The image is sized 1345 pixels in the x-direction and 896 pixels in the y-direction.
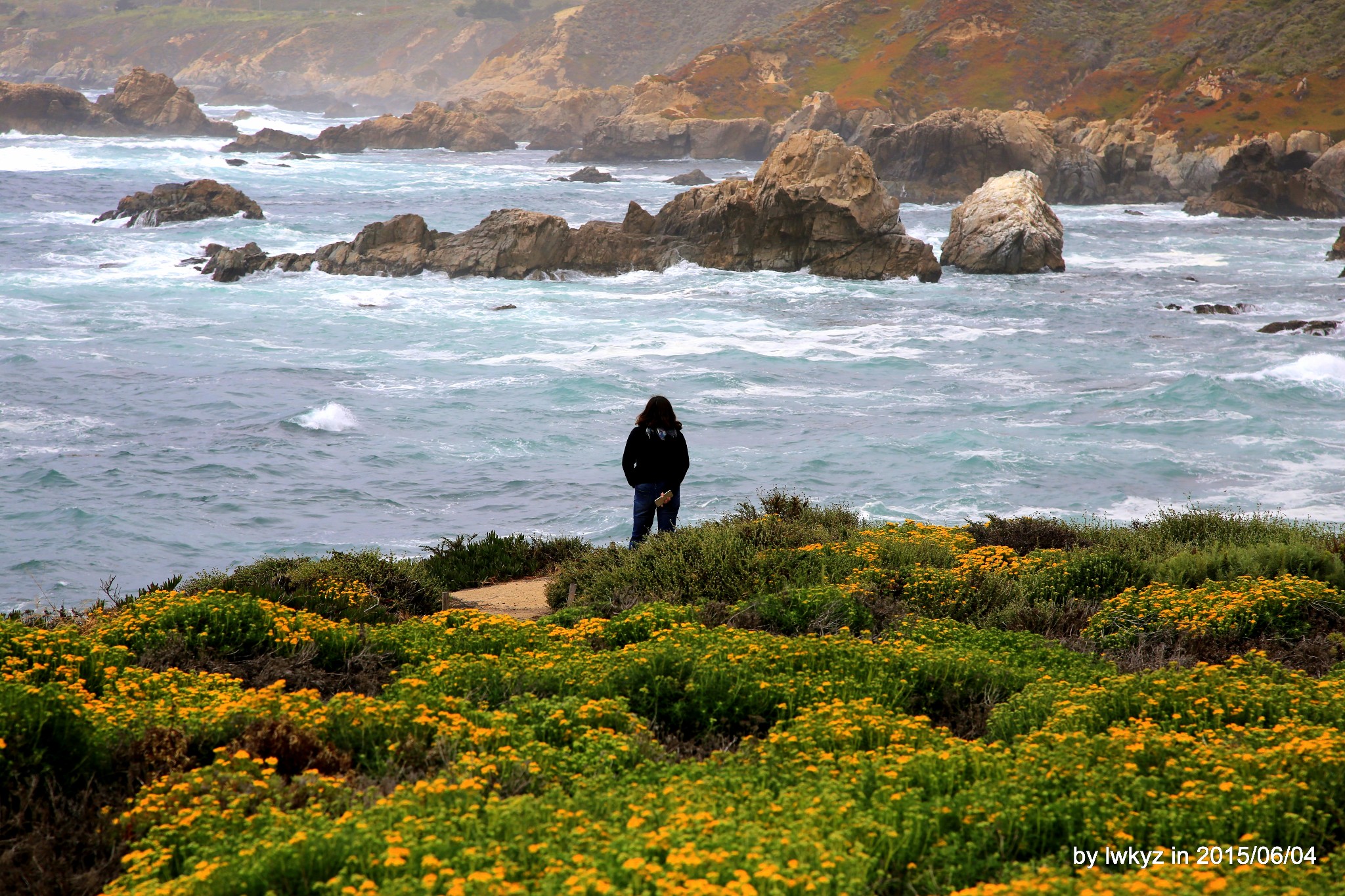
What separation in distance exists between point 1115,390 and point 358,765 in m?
22.4

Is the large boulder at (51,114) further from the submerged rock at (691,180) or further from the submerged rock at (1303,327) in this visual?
the submerged rock at (1303,327)

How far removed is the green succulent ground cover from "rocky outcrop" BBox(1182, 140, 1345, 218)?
55212 millimetres

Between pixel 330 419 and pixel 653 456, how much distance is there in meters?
12.5

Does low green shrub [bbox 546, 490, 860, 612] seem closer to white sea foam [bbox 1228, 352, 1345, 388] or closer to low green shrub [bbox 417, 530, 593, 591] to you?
low green shrub [bbox 417, 530, 593, 591]

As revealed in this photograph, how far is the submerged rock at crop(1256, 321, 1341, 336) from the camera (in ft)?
94.1

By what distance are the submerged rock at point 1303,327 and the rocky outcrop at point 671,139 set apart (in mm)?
63817

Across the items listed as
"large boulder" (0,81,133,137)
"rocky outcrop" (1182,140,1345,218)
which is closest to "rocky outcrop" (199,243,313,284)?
"rocky outcrop" (1182,140,1345,218)

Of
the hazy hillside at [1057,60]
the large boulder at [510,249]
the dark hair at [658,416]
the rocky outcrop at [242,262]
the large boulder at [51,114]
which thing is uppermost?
the hazy hillside at [1057,60]

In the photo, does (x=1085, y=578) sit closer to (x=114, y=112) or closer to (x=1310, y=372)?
(x=1310, y=372)

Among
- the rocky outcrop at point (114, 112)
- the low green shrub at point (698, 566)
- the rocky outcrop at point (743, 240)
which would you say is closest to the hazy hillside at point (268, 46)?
the rocky outcrop at point (114, 112)

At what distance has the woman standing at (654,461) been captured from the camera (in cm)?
1028

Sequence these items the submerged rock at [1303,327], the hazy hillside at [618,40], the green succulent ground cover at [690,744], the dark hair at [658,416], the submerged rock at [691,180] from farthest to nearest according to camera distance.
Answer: the hazy hillside at [618,40] < the submerged rock at [691,180] < the submerged rock at [1303,327] < the dark hair at [658,416] < the green succulent ground cover at [690,744]

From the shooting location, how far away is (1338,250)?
4094 cm

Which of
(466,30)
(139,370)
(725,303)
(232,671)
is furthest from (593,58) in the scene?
(232,671)
